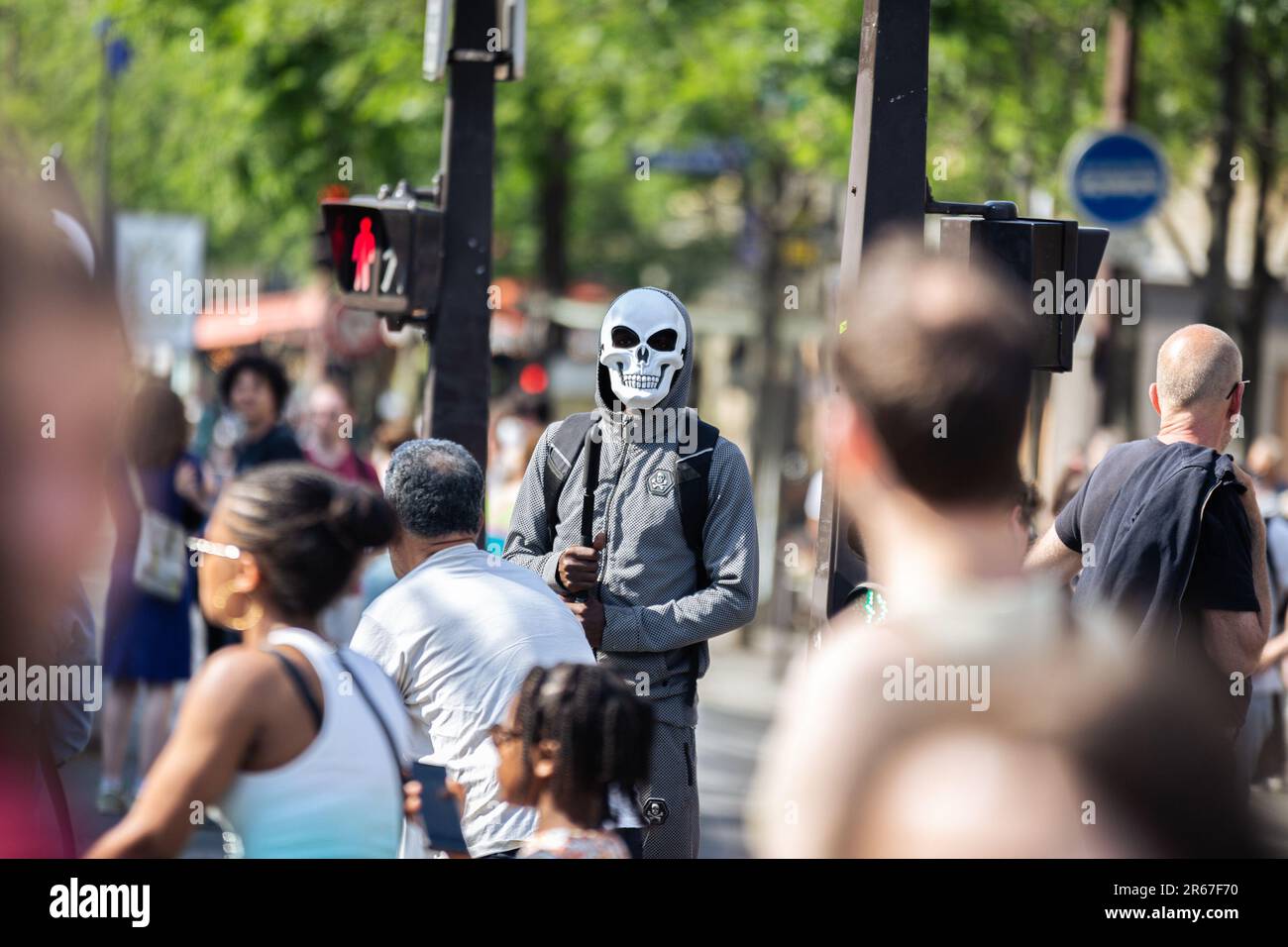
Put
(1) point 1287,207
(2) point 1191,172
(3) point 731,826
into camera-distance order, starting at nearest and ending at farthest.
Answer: (3) point 731,826 → (1) point 1287,207 → (2) point 1191,172

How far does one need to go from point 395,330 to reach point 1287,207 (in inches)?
571

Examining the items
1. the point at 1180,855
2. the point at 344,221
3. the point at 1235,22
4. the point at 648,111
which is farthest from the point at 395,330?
the point at 648,111

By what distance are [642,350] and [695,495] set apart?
1.58ft

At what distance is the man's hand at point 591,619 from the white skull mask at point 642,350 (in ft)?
2.03

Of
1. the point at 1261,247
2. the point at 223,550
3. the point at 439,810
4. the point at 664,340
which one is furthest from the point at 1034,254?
the point at 1261,247

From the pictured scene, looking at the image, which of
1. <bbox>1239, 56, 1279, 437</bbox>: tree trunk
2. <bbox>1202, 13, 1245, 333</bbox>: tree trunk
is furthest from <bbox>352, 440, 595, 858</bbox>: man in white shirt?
<bbox>1239, 56, 1279, 437</bbox>: tree trunk

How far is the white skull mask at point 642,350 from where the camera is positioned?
195 inches

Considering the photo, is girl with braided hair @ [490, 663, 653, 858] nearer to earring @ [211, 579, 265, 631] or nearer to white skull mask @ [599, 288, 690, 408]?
earring @ [211, 579, 265, 631]

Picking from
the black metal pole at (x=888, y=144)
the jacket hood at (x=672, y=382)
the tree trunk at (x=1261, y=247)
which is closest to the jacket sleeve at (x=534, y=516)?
the jacket hood at (x=672, y=382)

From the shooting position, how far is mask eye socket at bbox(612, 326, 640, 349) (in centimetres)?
501

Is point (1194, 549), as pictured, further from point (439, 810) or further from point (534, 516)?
point (439, 810)

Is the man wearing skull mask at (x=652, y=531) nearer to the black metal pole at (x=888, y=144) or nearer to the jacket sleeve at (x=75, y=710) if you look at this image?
the black metal pole at (x=888, y=144)
